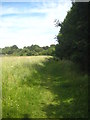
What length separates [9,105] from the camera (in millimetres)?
10234

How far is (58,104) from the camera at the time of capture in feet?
38.5

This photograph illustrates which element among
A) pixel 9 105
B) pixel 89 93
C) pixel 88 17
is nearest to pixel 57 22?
pixel 88 17

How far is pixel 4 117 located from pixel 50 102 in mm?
3444

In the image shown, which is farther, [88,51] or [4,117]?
[88,51]

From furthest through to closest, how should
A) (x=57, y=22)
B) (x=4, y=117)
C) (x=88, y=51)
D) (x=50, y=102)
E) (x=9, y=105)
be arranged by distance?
(x=57, y=22)
(x=88, y=51)
(x=50, y=102)
(x=9, y=105)
(x=4, y=117)

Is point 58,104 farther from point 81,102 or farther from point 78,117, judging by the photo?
point 78,117

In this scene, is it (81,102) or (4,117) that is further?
(81,102)

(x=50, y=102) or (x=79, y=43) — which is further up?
(x=79, y=43)

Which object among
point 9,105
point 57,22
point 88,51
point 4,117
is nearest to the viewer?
point 4,117

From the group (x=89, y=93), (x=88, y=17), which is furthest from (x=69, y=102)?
(x=88, y=17)

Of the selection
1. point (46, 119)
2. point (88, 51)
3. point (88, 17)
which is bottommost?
point (46, 119)

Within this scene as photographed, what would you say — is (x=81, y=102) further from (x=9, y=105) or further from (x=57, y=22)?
(x=57, y=22)

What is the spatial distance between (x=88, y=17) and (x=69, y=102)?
9.24 m

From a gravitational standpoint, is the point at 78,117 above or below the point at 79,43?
below
